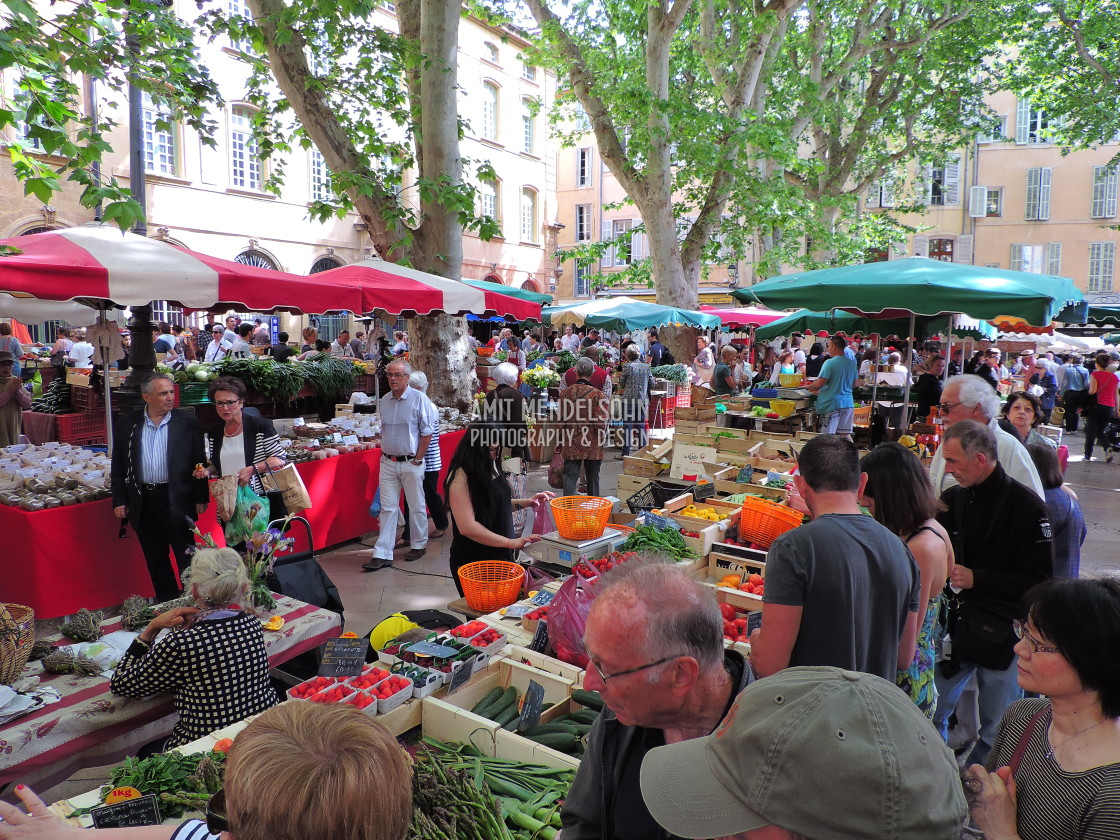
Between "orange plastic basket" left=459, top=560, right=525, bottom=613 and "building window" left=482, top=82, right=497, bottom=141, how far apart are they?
29507mm

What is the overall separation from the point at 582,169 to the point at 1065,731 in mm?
39010

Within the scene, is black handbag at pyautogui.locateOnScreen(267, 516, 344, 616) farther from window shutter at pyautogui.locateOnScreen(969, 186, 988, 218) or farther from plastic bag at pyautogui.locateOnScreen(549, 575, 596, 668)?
window shutter at pyautogui.locateOnScreen(969, 186, 988, 218)

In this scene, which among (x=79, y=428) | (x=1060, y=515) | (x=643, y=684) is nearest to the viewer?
(x=643, y=684)

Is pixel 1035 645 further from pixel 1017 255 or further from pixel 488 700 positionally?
pixel 1017 255

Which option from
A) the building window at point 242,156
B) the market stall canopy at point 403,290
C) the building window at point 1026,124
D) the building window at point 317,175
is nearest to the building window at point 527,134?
the building window at point 317,175

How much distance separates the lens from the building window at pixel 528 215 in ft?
110

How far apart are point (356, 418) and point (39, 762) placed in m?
6.67

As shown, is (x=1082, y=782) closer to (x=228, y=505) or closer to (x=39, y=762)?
(x=39, y=762)

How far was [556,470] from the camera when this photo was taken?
8.34m

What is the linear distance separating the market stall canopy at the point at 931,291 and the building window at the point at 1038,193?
95.1 feet

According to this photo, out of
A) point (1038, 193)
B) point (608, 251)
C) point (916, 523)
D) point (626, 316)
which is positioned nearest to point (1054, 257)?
point (1038, 193)

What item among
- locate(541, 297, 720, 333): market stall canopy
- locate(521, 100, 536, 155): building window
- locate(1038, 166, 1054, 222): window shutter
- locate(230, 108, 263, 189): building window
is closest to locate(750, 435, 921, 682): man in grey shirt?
locate(541, 297, 720, 333): market stall canopy

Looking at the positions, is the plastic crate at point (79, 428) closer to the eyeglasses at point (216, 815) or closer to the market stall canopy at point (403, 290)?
the market stall canopy at point (403, 290)

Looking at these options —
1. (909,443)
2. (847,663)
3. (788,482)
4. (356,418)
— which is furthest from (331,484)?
(909,443)
